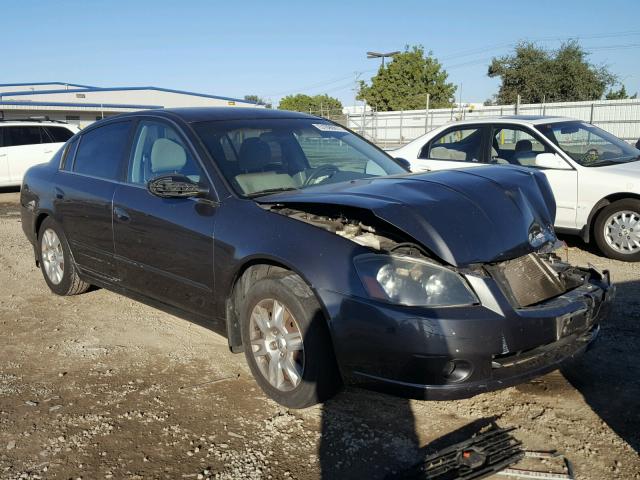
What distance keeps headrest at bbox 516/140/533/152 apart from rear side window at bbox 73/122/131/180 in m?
4.74

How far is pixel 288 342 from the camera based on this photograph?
334cm

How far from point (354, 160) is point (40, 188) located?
300 cm

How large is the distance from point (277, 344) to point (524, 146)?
16.8ft

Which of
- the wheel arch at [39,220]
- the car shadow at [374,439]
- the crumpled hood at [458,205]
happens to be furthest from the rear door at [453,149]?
the car shadow at [374,439]

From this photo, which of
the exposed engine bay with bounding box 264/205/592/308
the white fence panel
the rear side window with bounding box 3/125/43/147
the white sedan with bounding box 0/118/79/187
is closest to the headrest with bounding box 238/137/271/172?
the exposed engine bay with bounding box 264/205/592/308

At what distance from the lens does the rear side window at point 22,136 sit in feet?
48.9

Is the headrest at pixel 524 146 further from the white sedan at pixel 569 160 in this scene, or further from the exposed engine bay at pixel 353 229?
the exposed engine bay at pixel 353 229

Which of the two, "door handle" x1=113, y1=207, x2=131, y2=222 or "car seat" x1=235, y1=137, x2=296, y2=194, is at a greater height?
"car seat" x1=235, y1=137, x2=296, y2=194

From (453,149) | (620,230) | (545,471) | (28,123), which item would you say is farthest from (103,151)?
(28,123)

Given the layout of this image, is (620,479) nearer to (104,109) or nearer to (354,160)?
(354,160)

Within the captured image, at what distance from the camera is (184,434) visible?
10.5 ft

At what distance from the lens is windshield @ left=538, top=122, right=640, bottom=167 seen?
720 cm

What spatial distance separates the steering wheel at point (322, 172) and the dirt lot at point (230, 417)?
4.33ft

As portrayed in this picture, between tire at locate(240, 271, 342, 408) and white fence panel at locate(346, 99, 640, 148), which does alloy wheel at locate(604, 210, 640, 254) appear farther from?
white fence panel at locate(346, 99, 640, 148)
